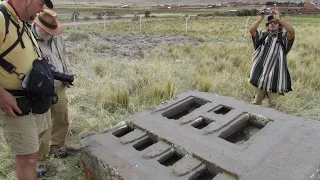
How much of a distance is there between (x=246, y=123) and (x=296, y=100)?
2.47m

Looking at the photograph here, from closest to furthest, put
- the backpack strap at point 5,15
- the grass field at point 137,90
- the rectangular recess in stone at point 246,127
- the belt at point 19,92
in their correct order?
the backpack strap at point 5,15
the belt at point 19,92
the rectangular recess in stone at point 246,127
the grass field at point 137,90

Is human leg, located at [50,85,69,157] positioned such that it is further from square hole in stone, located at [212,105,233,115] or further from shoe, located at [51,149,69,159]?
square hole in stone, located at [212,105,233,115]

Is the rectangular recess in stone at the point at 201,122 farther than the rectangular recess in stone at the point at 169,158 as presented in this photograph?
Yes

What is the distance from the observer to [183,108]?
4.02 m

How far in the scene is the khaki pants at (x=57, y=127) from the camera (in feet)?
11.7

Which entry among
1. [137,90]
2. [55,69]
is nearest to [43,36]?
[55,69]

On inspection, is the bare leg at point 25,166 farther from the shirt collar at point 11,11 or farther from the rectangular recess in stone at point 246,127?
the rectangular recess in stone at point 246,127

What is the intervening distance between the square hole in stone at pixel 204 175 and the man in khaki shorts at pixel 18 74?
1.39 metres

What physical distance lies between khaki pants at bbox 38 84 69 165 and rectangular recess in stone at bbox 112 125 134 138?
736mm

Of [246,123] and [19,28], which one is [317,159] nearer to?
[246,123]

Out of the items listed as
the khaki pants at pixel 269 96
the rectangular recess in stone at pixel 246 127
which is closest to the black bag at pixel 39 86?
the rectangular recess in stone at pixel 246 127

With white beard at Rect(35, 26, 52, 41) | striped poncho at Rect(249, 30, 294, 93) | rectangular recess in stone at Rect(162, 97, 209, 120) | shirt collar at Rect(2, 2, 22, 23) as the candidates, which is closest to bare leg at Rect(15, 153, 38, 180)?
shirt collar at Rect(2, 2, 22, 23)

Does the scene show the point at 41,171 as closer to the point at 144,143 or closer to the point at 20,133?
the point at 20,133

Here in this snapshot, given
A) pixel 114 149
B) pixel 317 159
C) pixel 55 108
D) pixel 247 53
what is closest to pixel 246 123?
pixel 317 159
